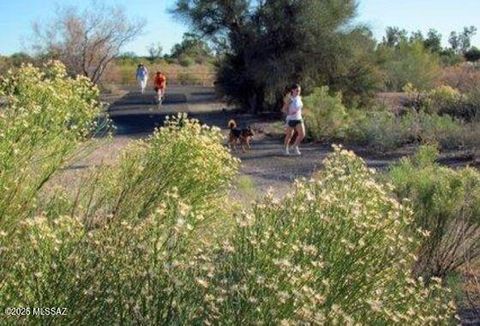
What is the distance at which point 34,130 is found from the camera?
15.8 ft

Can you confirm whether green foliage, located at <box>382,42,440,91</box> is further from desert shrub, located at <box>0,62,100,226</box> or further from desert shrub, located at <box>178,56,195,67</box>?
desert shrub, located at <box>178,56,195,67</box>

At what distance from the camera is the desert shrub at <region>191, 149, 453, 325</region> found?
2787 mm

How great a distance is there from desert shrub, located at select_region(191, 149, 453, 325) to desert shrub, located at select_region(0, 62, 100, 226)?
64.3 inches

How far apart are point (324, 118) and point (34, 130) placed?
50.1 ft

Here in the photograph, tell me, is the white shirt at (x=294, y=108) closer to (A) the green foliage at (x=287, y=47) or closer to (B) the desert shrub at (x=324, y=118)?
(B) the desert shrub at (x=324, y=118)

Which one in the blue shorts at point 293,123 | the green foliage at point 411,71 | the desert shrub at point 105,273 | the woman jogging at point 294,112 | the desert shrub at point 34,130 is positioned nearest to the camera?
the desert shrub at point 105,273

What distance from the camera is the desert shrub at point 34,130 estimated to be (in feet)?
14.7

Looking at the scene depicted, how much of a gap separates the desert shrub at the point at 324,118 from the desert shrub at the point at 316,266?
14747 mm

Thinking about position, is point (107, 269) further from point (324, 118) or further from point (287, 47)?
point (287, 47)

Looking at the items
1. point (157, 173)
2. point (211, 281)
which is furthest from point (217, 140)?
point (211, 281)

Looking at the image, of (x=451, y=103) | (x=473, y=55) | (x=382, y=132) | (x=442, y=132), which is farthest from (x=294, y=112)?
(x=473, y=55)

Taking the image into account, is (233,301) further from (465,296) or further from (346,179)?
(465,296)

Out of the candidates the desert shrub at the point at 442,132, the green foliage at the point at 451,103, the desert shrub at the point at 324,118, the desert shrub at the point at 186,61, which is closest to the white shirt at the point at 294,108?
the desert shrub at the point at 442,132

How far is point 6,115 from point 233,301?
265cm
